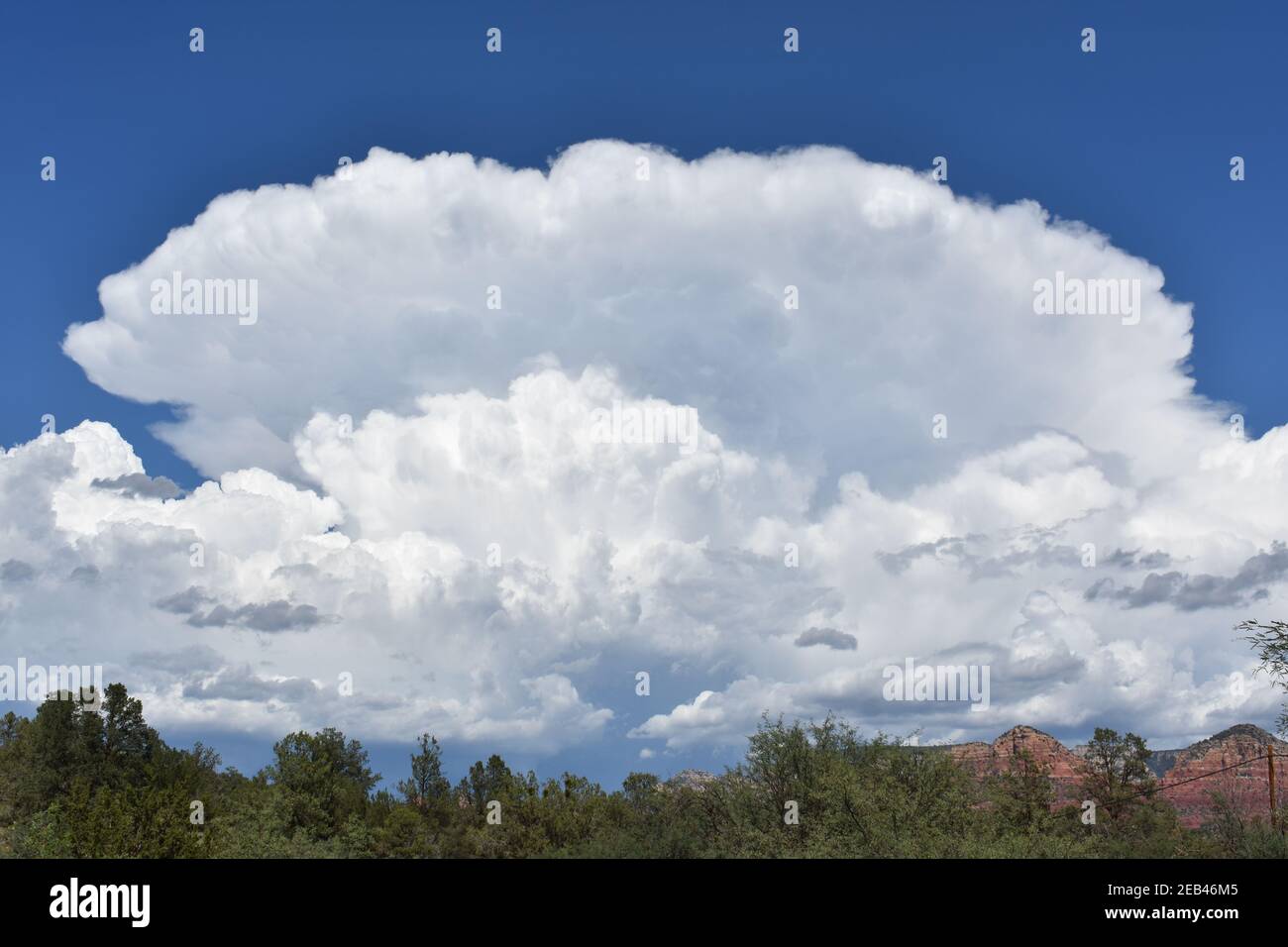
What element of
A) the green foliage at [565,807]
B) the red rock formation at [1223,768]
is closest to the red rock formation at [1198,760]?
the red rock formation at [1223,768]

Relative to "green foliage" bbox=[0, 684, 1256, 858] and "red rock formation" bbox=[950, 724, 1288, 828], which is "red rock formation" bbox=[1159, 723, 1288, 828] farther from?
"green foliage" bbox=[0, 684, 1256, 858]

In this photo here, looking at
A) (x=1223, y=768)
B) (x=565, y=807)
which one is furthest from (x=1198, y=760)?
(x=565, y=807)

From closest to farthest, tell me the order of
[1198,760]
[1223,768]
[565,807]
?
[565,807]
[1223,768]
[1198,760]

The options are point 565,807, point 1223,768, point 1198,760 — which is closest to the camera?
point 565,807

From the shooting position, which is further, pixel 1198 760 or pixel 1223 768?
pixel 1198 760

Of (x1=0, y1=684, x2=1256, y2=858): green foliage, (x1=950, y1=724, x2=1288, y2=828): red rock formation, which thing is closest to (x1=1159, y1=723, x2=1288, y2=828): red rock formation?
(x1=950, y1=724, x2=1288, y2=828): red rock formation

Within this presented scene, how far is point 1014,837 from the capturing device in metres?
72.0

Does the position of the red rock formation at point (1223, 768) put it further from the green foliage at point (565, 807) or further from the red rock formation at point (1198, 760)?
the green foliage at point (565, 807)

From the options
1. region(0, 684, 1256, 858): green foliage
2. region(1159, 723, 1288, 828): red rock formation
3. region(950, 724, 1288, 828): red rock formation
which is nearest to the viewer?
region(0, 684, 1256, 858): green foliage

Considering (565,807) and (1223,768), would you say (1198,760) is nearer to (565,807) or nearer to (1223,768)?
(1223,768)

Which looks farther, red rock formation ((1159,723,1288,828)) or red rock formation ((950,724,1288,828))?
red rock formation ((950,724,1288,828))

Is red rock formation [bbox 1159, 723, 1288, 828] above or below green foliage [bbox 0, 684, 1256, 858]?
→ below

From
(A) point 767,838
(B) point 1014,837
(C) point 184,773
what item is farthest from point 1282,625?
(C) point 184,773

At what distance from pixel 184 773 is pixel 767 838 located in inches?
3286
